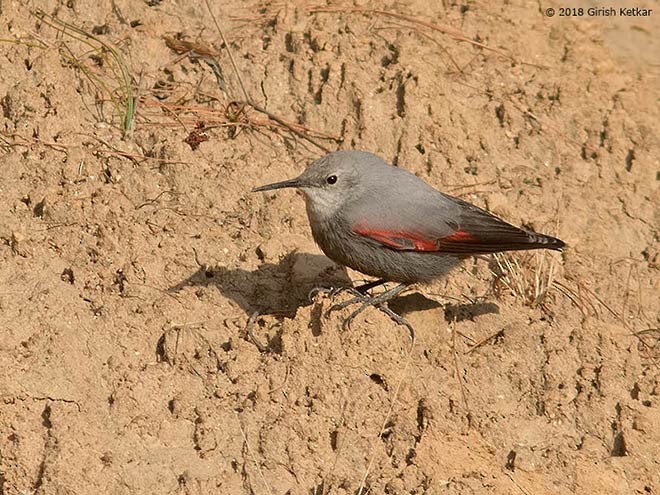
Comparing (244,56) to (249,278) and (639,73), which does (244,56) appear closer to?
(249,278)

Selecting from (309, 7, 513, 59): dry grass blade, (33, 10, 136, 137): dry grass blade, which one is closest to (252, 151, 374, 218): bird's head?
(33, 10, 136, 137): dry grass blade

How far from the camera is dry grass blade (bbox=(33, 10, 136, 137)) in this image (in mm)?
6863

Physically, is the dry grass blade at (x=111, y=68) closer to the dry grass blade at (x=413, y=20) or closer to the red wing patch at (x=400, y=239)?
the dry grass blade at (x=413, y=20)

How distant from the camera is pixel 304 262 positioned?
21.2 feet

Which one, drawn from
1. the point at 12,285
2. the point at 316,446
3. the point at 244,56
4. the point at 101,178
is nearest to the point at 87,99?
the point at 101,178

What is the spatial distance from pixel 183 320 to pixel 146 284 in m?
0.36

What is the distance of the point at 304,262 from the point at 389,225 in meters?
0.74

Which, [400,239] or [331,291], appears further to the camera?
[400,239]

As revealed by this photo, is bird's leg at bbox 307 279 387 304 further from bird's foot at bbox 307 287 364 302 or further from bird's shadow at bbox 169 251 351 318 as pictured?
bird's shadow at bbox 169 251 351 318

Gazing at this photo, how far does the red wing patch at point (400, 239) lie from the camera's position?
234 inches

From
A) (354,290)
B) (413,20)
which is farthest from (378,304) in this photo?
(413,20)

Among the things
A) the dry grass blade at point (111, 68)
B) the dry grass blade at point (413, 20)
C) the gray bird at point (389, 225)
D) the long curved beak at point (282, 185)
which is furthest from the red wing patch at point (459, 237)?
the dry grass blade at point (413, 20)

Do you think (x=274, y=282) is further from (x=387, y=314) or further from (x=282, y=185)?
(x=387, y=314)

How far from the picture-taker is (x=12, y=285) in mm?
5637
